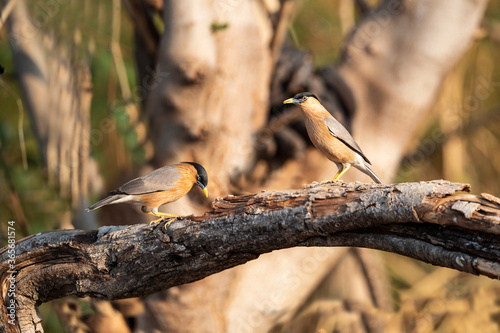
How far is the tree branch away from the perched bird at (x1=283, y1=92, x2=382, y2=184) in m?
0.79

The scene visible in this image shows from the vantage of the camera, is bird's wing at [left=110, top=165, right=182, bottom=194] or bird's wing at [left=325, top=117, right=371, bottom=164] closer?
bird's wing at [left=110, top=165, right=182, bottom=194]

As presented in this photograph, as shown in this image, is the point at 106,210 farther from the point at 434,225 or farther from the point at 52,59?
the point at 434,225

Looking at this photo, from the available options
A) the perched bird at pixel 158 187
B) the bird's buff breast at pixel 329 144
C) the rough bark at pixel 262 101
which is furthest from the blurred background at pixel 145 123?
the bird's buff breast at pixel 329 144

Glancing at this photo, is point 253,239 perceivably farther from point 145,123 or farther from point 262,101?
point 262,101

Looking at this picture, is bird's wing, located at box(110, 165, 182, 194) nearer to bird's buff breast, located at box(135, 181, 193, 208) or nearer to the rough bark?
bird's buff breast, located at box(135, 181, 193, 208)

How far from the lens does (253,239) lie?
2684 millimetres

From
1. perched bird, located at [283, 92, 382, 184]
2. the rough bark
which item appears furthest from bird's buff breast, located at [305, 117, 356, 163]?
the rough bark

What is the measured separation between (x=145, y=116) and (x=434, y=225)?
4.02 m

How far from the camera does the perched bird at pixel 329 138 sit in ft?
11.3

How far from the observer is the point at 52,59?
5609 millimetres

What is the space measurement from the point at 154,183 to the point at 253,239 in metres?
0.80

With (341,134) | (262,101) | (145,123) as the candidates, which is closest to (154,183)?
(341,134)

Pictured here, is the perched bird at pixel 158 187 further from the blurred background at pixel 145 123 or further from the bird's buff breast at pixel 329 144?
the blurred background at pixel 145 123

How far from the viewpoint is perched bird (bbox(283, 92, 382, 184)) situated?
3438 mm
